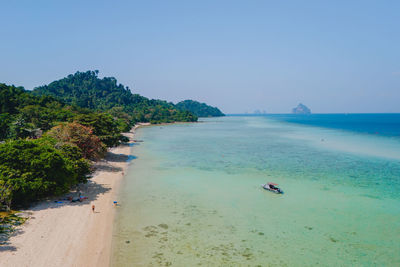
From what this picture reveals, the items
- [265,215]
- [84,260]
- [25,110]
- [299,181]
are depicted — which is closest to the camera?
[84,260]

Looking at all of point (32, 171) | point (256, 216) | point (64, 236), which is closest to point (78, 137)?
point (32, 171)

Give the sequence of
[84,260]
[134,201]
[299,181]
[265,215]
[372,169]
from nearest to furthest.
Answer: [84,260], [265,215], [134,201], [299,181], [372,169]

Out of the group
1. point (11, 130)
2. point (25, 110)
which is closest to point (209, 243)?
point (11, 130)

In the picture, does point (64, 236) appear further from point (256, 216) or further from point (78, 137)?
point (78, 137)

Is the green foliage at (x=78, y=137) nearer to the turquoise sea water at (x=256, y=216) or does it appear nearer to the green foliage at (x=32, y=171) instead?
the turquoise sea water at (x=256, y=216)

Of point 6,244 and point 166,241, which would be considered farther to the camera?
point 166,241

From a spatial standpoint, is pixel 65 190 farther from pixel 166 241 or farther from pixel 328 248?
pixel 328 248
